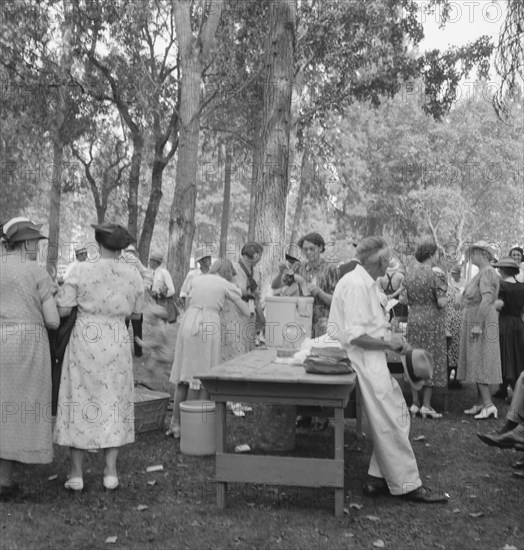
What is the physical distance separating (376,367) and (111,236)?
7.25ft

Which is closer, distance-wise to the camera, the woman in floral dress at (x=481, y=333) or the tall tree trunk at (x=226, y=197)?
the woman in floral dress at (x=481, y=333)

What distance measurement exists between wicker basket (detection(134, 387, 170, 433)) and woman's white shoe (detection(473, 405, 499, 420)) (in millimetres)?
3738

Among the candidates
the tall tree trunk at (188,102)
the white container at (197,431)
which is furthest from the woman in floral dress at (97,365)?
the tall tree trunk at (188,102)

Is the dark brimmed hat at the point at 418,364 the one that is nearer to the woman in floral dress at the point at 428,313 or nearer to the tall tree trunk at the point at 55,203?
the woman in floral dress at the point at 428,313

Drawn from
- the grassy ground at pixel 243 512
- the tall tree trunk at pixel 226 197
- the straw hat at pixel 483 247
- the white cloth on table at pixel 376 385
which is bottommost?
the grassy ground at pixel 243 512

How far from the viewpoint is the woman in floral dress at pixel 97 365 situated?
5504 mm

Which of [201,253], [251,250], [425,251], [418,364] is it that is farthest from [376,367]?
[425,251]

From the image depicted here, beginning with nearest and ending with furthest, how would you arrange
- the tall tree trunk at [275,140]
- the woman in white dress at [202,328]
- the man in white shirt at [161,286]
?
the woman in white dress at [202,328]
the tall tree trunk at [275,140]
the man in white shirt at [161,286]

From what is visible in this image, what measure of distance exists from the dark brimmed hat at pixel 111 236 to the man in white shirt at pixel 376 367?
168 centimetres

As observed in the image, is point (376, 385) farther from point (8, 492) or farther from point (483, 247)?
point (483, 247)

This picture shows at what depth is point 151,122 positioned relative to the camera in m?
21.4

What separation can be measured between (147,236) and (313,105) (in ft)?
20.2

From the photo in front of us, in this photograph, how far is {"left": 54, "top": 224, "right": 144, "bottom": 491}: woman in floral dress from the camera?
550cm

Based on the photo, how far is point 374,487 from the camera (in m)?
5.65
